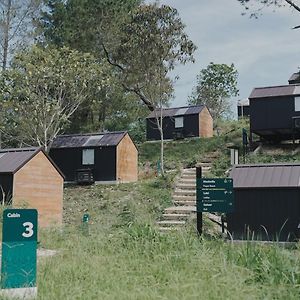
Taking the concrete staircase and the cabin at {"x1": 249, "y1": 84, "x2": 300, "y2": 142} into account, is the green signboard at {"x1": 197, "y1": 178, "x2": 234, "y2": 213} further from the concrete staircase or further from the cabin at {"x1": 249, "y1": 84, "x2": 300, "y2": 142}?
the cabin at {"x1": 249, "y1": 84, "x2": 300, "y2": 142}

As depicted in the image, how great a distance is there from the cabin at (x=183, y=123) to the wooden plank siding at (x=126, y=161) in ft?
26.2

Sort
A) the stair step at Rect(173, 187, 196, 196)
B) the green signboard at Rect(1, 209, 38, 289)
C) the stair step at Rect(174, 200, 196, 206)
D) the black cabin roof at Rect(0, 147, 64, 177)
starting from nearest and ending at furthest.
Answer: the green signboard at Rect(1, 209, 38, 289) < the black cabin roof at Rect(0, 147, 64, 177) < the stair step at Rect(174, 200, 196, 206) < the stair step at Rect(173, 187, 196, 196)

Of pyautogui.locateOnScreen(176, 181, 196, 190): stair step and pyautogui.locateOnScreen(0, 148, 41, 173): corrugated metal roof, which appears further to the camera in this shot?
pyautogui.locateOnScreen(176, 181, 196, 190): stair step

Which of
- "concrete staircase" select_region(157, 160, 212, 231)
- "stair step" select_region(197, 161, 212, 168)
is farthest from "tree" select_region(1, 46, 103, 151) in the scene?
"concrete staircase" select_region(157, 160, 212, 231)

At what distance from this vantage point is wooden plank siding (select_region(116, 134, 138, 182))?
24500 millimetres

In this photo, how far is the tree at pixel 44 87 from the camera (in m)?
22.6

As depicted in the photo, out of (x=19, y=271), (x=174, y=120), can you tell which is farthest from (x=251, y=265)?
(x=174, y=120)

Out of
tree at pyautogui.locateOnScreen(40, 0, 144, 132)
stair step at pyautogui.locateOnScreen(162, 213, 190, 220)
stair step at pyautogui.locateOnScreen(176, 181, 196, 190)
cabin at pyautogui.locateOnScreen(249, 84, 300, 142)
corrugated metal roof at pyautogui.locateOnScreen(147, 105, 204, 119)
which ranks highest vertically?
tree at pyautogui.locateOnScreen(40, 0, 144, 132)

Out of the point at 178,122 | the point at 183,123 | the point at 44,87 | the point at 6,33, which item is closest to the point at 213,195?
the point at 44,87

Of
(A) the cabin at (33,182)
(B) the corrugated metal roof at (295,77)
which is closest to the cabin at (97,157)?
(A) the cabin at (33,182)

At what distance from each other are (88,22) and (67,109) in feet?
23.4

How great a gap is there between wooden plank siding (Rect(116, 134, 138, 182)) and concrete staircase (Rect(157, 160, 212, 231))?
4038mm

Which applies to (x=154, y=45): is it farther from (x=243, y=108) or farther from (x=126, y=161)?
(x=243, y=108)

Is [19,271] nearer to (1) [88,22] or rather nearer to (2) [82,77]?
(2) [82,77]
